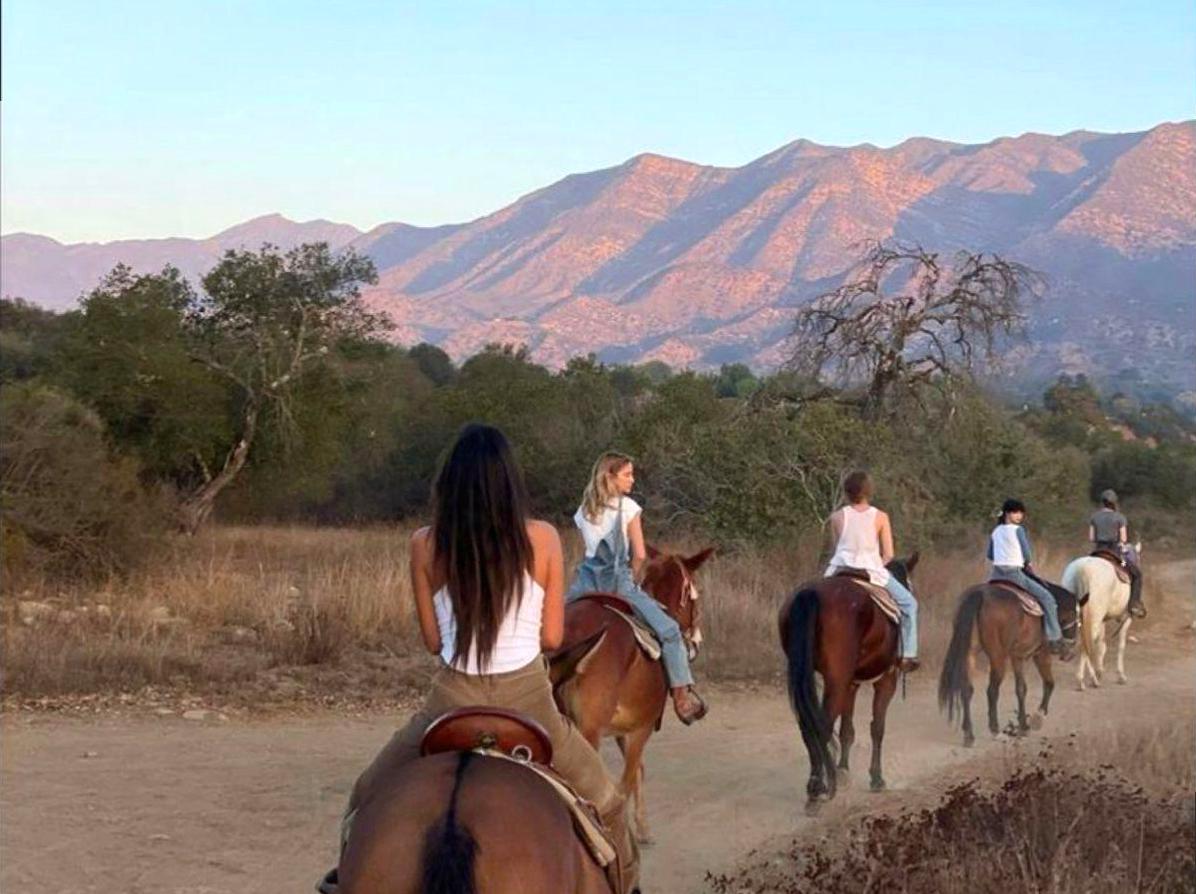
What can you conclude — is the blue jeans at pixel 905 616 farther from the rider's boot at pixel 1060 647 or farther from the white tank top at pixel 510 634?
the white tank top at pixel 510 634

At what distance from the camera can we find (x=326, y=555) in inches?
976

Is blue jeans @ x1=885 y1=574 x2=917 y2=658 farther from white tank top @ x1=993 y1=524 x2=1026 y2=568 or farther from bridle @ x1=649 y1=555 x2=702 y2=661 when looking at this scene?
white tank top @ x1=993 y1=524 x2=1026 y2=568

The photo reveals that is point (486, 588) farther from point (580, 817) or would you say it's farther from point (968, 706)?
point (968, 706)

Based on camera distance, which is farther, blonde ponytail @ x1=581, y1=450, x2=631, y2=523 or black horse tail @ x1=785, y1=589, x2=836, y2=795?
black horse tail @ x1=785, y1=589, x2=836, y2=795

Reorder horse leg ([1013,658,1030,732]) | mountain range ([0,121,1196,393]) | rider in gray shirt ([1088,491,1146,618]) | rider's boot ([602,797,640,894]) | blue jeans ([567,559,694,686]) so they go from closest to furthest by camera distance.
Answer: rider's boot ([602,797,640,894])
blue jeans ([567,559,694,686])
horse leg ([1013,658,1030,732])
rider in gray shirt ([1088,491,1146,618])
mountain range ([0,121,1196,393])

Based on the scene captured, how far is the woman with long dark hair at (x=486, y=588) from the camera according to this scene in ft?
16.1

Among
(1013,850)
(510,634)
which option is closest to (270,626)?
(1013,850)

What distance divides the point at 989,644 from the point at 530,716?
33.6 feet

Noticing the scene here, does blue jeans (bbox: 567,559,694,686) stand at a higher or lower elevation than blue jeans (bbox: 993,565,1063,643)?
higher

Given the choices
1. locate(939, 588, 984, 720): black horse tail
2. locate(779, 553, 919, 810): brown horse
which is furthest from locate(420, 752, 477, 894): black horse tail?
locate(939, 588, 984, 720): black horse tail

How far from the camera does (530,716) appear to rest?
4910 mm

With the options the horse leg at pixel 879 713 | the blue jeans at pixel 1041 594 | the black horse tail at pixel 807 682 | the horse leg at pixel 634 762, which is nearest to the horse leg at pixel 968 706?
the blue jeans at pixel 1041 594

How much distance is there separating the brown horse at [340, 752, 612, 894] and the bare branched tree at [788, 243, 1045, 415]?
25.1m

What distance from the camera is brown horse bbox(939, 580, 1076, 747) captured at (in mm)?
13898
